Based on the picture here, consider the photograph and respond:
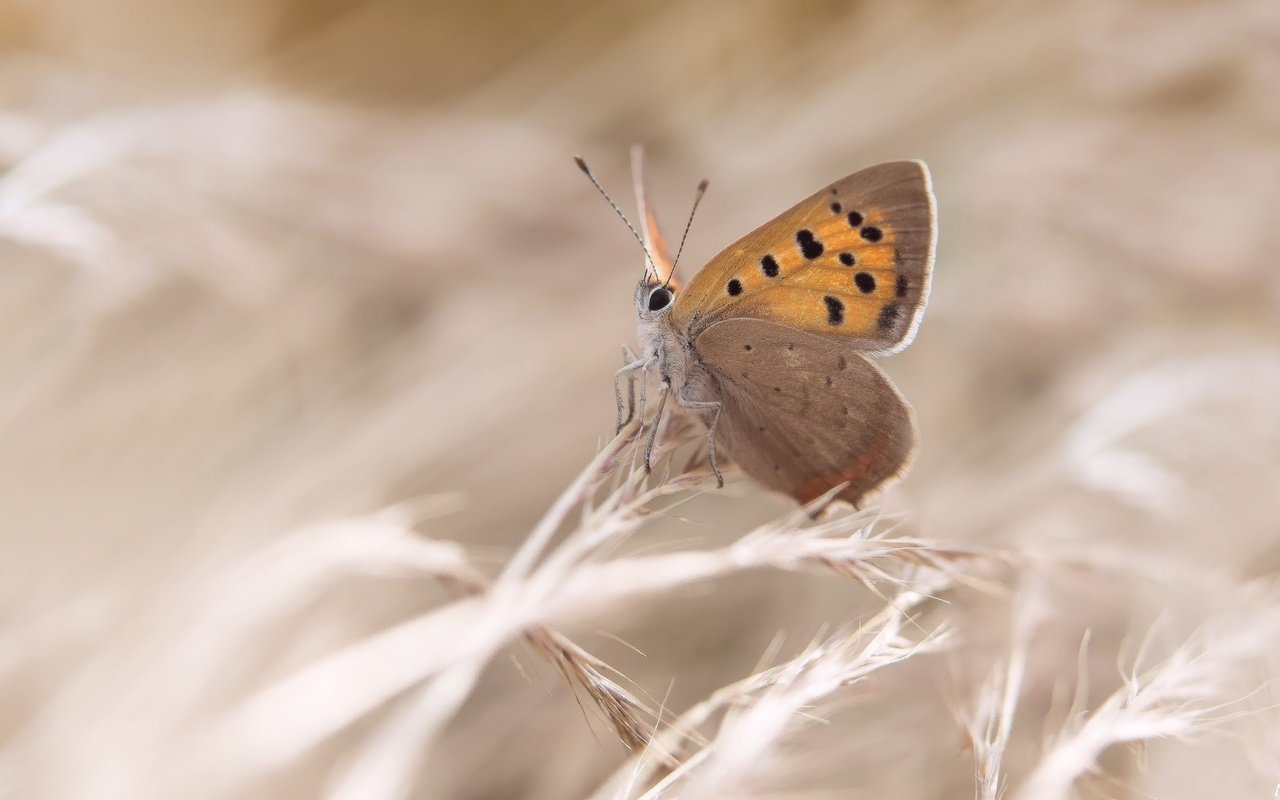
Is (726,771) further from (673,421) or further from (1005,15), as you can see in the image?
(1005,15)

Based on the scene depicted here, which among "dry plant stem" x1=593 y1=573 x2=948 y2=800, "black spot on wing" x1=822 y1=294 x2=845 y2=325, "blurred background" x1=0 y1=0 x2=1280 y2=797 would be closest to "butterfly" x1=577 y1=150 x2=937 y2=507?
"black spot on wing" x1=822 y1=294 x2=845 y2=325

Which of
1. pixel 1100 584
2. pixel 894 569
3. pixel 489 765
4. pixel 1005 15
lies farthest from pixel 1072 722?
pixel 1005 15

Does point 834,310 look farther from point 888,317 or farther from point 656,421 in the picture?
point 656,421

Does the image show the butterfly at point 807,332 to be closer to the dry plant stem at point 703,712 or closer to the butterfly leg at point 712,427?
the butterfly leg at point 712,427

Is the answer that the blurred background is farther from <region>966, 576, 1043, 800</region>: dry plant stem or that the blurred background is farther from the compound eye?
the compound eye

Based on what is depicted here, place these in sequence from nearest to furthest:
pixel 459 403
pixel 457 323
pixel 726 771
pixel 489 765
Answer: pixel 726 771, pixel 489 765, pixel 459 403, pixel 457 323

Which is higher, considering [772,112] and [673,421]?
[772,112]

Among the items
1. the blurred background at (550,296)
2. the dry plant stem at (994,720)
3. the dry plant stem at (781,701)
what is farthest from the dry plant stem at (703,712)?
the blurred background at (550,296)
